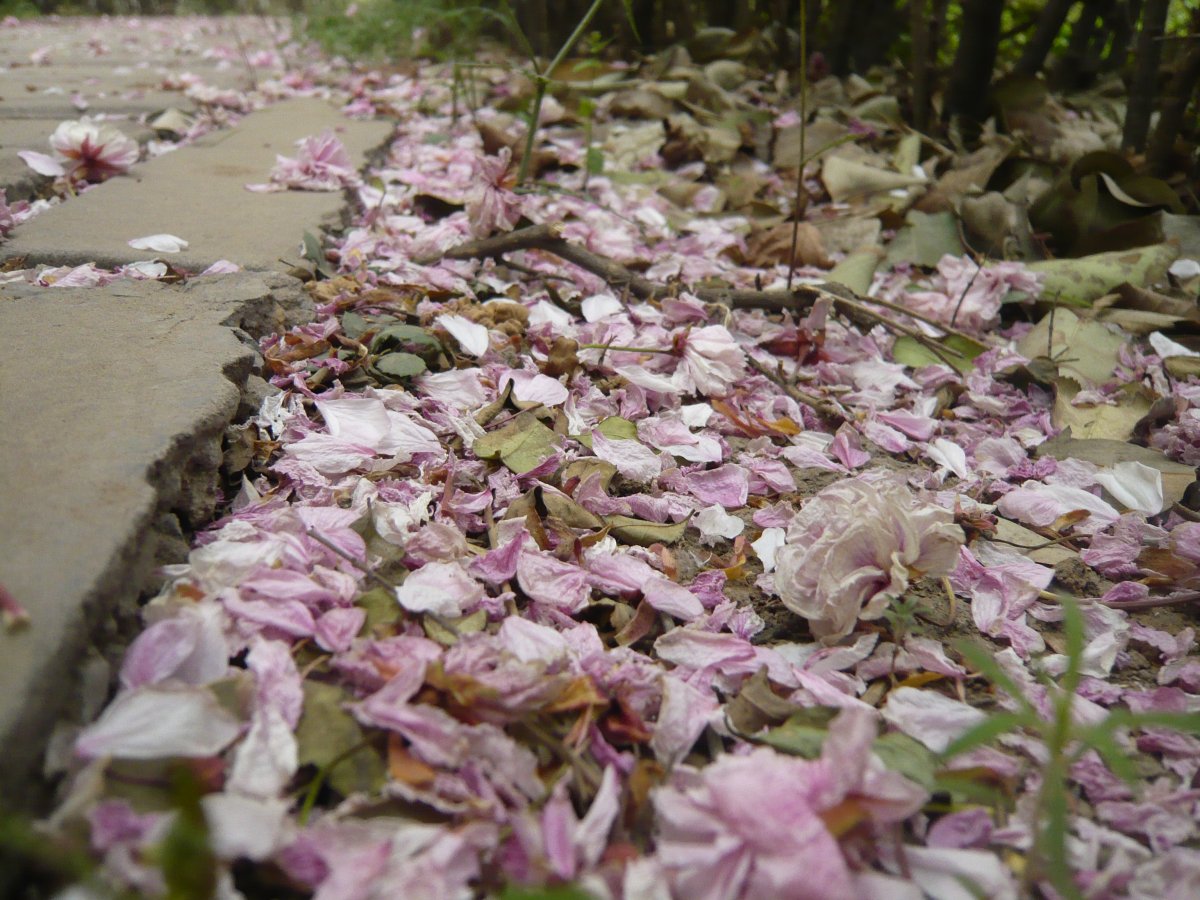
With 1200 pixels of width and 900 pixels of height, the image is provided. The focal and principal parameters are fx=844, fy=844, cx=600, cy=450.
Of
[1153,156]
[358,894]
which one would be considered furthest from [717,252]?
[358,894]

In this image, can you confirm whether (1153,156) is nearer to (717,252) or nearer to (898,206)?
(898,206)

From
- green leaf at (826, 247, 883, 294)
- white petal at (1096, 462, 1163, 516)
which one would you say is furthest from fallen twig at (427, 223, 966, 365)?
white petal at (1096, 462, 1163, 516)

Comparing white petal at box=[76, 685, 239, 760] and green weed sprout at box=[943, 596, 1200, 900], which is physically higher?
green weed sprout at box=[943, 596, 1200, 900]

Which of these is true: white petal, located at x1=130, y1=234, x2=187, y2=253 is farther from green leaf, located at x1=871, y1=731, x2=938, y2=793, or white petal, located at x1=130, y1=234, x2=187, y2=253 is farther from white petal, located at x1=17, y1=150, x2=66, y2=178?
green leaf, located at x1=871, y1=731, x2=938, y2=793

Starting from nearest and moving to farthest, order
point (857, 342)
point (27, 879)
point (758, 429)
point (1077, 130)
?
point (27, 879)
point (758, 429)
point (857, 342)
point (1077, 130)

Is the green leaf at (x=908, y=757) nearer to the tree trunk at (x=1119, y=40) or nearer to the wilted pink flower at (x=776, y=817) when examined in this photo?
the wilted pink flower at (x=776, y=817)

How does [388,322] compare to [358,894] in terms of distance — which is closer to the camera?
[358,894]

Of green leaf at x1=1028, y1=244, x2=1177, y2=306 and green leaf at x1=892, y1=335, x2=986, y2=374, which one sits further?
green leaf at x1=1028, y1=244, x2=1177, y2=306

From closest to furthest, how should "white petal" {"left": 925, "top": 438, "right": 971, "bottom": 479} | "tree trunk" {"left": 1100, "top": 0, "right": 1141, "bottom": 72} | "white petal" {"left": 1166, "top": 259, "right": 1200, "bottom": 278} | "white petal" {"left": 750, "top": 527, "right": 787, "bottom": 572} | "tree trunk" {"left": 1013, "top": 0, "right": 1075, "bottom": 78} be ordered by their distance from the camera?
1. "white petal" {"left": 750, "top": 527, "right": 787, "bottom": 572}
2. "white petal" {"left": 925, "top": 438, "right": 971, "bottom": 479}
3. "white petal" {"left": 1166, "top": 259, "right": 1200, "bottom": 278}
4. "tree trunk" {"left": 1013, "top": 0, "right": 1075, "bottom": 78}
5. "tree trunk" {"left": 1100, "top": 0, "right": 1141, "bottom": 72}

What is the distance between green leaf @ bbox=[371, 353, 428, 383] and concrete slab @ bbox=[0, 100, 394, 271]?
371 millimetres

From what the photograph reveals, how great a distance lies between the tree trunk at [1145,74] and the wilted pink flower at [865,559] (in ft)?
5.50

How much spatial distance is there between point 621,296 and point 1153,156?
4.84ft

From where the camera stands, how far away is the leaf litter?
0.68m

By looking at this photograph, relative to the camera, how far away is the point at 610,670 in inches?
33.9
